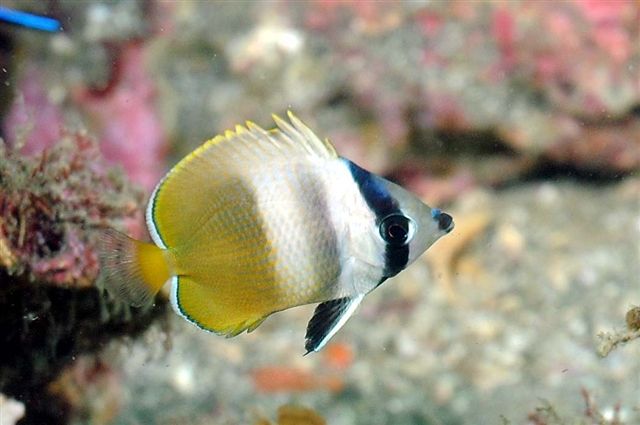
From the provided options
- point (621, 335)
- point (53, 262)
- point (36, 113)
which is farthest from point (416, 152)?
point (53, 262)

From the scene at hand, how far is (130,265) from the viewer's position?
2193 mm

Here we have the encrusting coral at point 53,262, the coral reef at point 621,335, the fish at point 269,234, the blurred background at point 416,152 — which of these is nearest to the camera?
the fish at point 269,234

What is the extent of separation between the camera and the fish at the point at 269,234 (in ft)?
7.06

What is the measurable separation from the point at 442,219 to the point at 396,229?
152 mm

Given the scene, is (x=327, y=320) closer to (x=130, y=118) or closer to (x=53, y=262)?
(x=53, y=262)

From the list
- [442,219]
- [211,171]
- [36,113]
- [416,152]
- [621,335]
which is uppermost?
[211,171]

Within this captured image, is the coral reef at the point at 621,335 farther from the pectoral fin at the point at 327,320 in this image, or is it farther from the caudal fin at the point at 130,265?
the caudal fin at the point at 130,265

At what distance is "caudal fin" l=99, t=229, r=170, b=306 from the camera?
2184 millimetres

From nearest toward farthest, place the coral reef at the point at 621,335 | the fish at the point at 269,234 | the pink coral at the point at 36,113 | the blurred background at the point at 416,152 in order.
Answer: the fish at the point at 269,234, the coral reef at the point at 621,335, the blurred background at the point at 416,152, the pink coral at the point at 36,113

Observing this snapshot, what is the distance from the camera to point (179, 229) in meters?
2.23

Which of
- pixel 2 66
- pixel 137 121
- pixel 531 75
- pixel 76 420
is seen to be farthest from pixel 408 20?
pixel 76 420

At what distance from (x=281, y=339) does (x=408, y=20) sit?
97.2 inches

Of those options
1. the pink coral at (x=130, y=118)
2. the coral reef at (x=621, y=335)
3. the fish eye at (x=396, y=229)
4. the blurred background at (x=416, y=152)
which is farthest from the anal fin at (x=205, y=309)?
the pink coral at (x=130, y=118)

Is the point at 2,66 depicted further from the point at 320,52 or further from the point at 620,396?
the point at 620,396
